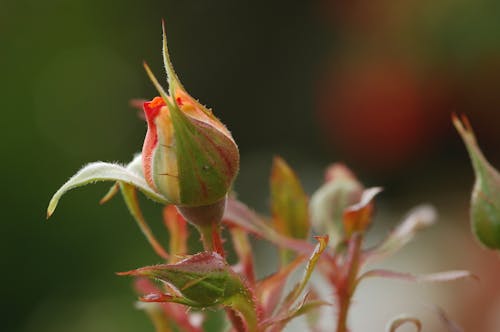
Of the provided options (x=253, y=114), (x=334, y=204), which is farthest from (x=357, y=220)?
(x=253, y=114)

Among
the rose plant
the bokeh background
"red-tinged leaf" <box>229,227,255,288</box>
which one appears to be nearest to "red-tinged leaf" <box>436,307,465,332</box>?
the rose plant

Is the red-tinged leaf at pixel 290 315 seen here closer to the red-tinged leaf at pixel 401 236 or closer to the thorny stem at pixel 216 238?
the thorny stem at pixel 216 238

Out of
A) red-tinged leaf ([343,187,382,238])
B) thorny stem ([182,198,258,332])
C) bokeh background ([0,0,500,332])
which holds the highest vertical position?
thorny stem ([182,198,258,332])

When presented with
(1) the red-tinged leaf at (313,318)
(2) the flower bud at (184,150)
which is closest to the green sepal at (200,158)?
(2) the flower bud at (184,150)

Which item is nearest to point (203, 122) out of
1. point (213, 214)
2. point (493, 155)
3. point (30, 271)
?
point (213, 214)

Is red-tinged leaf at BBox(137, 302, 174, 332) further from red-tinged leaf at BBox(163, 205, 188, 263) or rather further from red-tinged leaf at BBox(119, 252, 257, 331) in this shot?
red-tinged leaf at BBox(119, 252, 257, 331)

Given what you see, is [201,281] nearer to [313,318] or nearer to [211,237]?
[211,237]
